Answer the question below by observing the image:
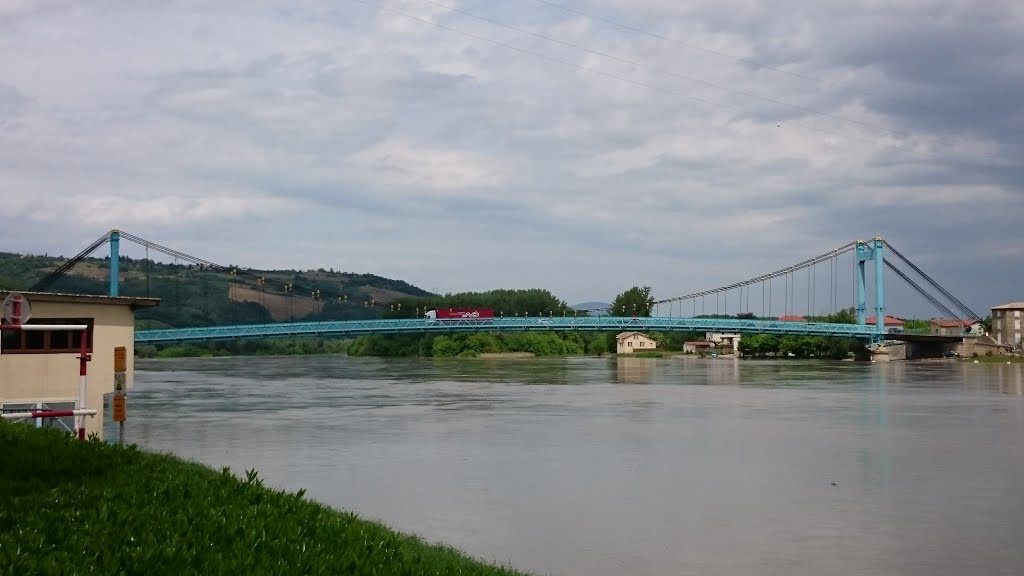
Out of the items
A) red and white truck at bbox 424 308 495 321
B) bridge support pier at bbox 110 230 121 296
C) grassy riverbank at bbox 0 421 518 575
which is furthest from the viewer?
red and white truck at bbox 424 308 495 321

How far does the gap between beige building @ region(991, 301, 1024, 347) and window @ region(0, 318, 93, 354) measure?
101331 millimetres

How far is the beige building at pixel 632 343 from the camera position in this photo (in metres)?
128

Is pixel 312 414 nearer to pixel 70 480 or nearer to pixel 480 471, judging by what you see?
pixel 480 471

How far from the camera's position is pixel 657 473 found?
1728cm

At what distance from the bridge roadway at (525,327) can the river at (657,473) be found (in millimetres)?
37218

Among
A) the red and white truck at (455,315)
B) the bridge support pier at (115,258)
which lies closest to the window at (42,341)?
the bridge support pier at (115,258)

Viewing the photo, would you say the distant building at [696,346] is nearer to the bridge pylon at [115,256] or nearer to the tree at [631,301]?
the tree at [631,301]

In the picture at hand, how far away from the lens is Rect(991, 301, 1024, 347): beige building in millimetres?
103375

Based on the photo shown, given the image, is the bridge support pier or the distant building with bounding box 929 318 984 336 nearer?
the bridge support pier

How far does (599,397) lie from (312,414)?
495 inches

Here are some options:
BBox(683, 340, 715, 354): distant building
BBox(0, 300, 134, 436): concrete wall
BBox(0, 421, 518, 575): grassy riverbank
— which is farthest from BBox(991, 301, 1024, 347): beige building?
BBox(0, 421, 518, 575): grassy riverbank

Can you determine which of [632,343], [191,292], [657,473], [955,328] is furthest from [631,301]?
[657,473]

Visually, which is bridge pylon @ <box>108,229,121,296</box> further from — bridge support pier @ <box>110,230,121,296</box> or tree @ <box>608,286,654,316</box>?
tree @ <box>608,286,654,316</box>

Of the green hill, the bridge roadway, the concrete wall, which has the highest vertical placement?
the green hill
